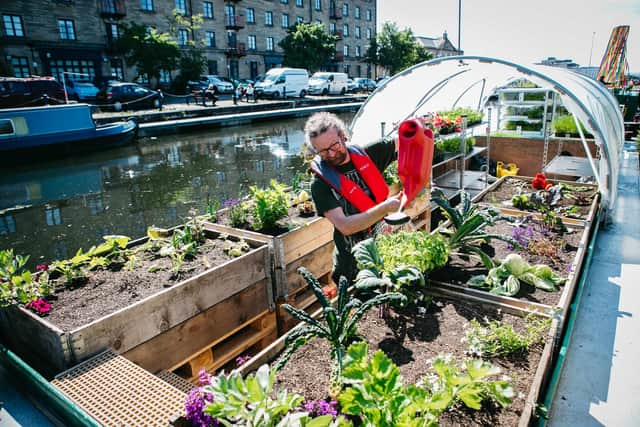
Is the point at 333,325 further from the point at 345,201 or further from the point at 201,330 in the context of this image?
the point at 201,330

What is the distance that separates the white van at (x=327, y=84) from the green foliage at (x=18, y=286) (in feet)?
104

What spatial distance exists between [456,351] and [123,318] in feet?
6.75

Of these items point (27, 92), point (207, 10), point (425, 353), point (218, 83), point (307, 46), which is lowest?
point (425, 353)

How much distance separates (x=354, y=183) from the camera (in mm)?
2893

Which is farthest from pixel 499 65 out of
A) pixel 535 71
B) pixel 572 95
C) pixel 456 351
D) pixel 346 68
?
pixel 346 68

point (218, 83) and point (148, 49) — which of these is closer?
point (148, 49)

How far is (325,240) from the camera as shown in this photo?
4547mm

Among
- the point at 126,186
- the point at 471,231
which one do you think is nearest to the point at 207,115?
the point at 126,186

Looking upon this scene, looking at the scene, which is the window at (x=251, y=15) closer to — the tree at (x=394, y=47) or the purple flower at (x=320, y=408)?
the tree at (x=394, y=47)

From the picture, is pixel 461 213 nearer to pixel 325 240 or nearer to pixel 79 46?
pixel 325 240

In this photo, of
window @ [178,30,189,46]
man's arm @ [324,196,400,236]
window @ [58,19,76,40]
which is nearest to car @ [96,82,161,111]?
window @ [58,19,76,40]

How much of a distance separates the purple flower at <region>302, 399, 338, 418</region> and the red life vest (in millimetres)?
1314

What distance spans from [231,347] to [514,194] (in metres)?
4.43

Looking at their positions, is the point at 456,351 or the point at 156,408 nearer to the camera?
the point at 156,408
